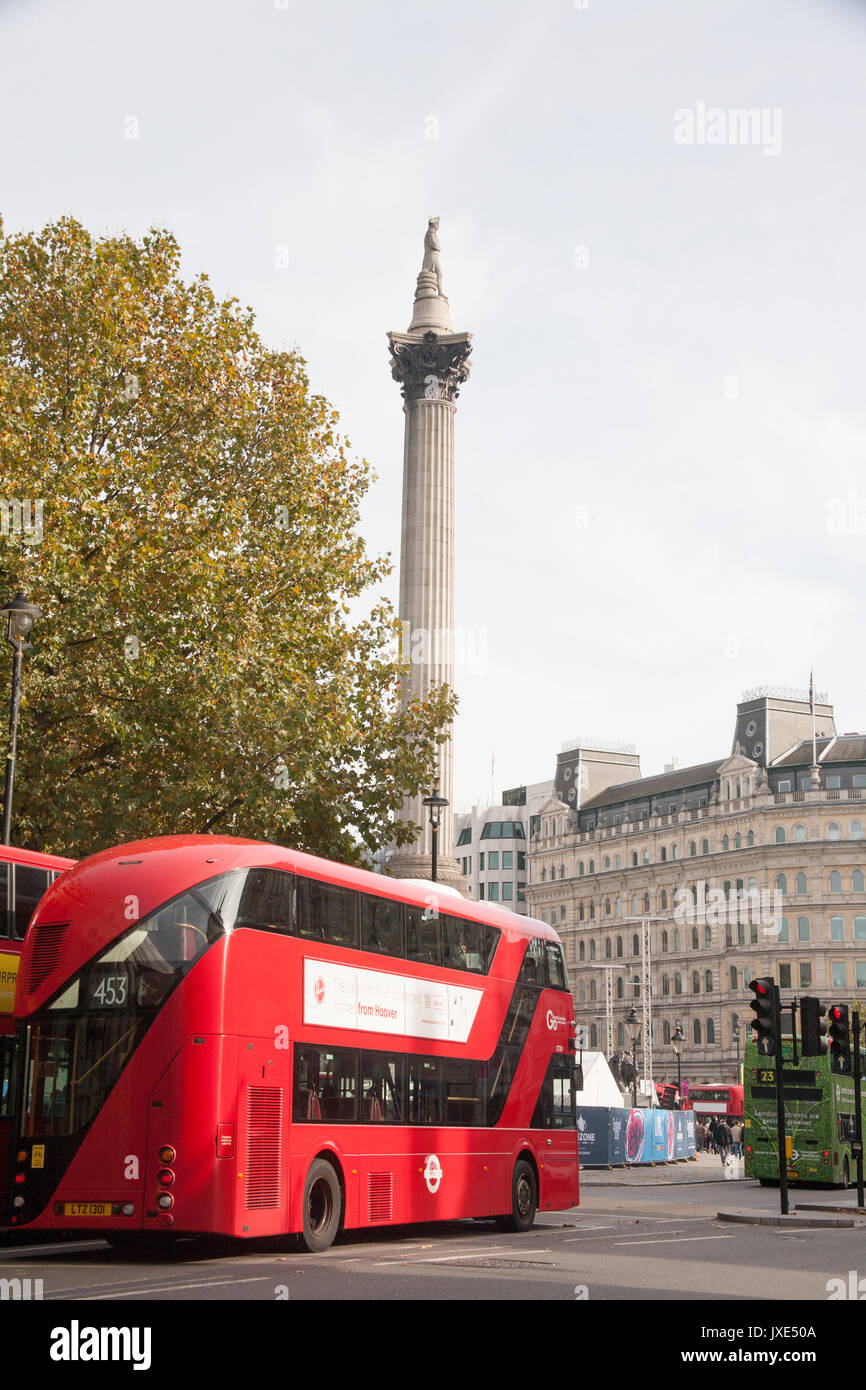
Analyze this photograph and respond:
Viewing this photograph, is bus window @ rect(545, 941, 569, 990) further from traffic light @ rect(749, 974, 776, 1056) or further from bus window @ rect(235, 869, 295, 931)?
bus window @ rect(235, 869, 295, 931)

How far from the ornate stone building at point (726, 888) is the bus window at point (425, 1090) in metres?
82.6

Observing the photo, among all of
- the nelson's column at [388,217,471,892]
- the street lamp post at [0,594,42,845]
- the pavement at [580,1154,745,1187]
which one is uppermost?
the nelson's column at [388,217,471,892]

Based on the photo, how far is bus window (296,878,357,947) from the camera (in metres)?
15.8

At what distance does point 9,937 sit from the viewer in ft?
55.6

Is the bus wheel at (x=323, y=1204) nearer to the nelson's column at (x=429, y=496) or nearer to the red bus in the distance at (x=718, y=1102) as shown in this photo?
the nelson's column at (x=429, y=496)

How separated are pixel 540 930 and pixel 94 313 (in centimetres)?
1278

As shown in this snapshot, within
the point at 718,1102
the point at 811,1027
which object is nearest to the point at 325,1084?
the point at 811,1027

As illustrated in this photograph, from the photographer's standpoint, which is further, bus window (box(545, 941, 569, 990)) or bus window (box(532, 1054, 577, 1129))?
bus window (box(545, 941, 569, 990))

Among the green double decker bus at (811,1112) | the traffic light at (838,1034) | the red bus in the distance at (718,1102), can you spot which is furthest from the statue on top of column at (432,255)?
the red bus in the distance at (718,1102)

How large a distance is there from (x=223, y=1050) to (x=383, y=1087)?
363cm

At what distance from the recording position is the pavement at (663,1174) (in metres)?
37.1

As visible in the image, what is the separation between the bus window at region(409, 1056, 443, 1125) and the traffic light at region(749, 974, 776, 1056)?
18.5 feet

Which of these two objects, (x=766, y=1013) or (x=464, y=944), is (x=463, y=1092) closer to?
(x=464, y=944)

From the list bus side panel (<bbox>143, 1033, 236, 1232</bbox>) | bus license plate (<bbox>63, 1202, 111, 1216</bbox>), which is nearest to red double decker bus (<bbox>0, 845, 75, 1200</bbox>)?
bus license plate (<bbox>63, 1202, 111, 1216</bbox>)
